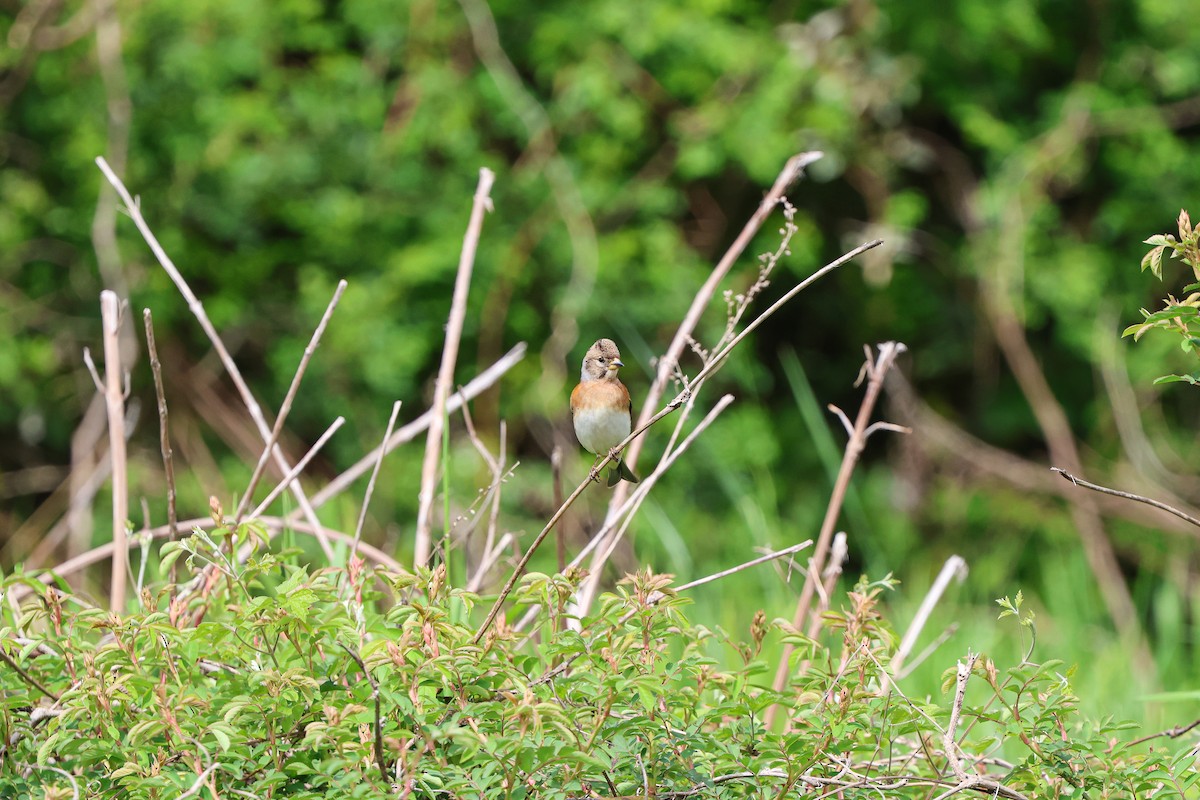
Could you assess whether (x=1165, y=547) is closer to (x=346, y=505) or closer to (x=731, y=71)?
(x=731, y=71)

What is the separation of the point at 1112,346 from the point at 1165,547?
1.07m

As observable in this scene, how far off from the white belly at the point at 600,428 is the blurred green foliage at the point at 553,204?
7.24 feet

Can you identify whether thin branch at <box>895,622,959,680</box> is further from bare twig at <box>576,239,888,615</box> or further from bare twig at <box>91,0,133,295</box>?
bare twig at <box>91,0,133,295</box>

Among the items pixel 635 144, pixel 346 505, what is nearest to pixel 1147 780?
pixel 346 505

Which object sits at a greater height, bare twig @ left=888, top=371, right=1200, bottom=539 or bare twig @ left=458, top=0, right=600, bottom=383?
bare twig @ left=458, top=0, right=600, bottom=383

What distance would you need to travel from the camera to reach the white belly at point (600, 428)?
3.17 metres

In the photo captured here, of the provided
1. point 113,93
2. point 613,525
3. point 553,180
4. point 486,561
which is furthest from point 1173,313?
point 113,93

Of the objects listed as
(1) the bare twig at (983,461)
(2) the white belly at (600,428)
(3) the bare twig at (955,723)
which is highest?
(3) the bare twig at (955,723)

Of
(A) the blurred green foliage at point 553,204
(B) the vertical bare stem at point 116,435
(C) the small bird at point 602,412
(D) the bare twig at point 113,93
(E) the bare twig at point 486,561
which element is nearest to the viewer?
(E) the bare twig at point 486,561

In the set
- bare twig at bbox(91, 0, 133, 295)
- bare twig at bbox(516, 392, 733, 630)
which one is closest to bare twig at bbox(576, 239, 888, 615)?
bare twig at bbox(516, 392, 733, 630)

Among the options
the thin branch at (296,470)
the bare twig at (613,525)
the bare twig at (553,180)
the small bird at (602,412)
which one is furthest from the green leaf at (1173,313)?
the bare twig at (553,180)

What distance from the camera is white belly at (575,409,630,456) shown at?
3170 millimetres

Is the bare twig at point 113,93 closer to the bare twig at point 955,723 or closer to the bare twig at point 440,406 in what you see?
the bare twig at point 440,406

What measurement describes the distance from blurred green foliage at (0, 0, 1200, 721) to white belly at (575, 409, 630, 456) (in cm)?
221
